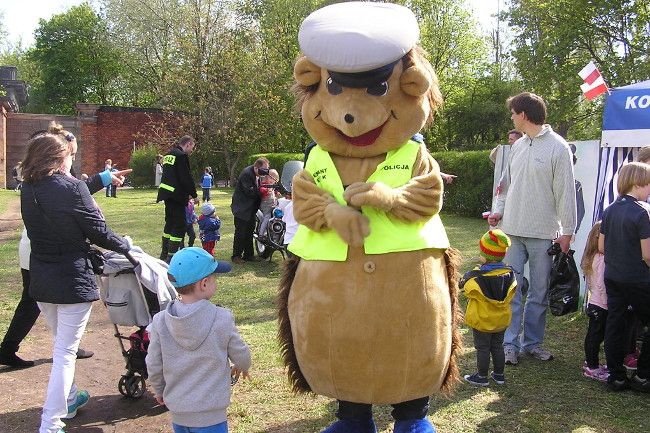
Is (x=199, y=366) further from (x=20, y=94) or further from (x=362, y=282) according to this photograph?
(x=20, y=94)

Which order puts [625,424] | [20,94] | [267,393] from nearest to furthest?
[625,424] → [267,393] → [20,94]

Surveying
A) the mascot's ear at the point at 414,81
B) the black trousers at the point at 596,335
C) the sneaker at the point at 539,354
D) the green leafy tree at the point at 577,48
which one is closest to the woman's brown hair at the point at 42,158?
the mascot's ear at the point at 414,81

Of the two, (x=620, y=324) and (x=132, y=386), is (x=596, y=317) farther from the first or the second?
(x=132, y=386)

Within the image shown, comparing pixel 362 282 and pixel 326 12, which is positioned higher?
pixel 326 12

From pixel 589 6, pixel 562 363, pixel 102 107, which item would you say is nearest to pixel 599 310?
pixel 562 363

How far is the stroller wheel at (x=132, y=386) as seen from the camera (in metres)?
4.65

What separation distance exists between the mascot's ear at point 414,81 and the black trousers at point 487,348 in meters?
2.29

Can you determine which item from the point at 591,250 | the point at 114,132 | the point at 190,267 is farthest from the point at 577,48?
the point at 114,132

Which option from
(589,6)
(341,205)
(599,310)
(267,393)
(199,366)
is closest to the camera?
(341,205)

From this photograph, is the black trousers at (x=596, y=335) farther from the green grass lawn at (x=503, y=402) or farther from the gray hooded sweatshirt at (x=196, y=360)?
the gray hooded sweatshirt at (x=196, y=360)

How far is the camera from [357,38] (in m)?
2.84

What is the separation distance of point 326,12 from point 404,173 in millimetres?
878

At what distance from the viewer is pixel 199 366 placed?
316cm

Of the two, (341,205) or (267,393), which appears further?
(267,393)
